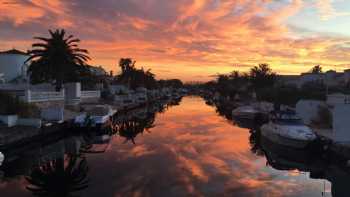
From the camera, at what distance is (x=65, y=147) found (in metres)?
26.1

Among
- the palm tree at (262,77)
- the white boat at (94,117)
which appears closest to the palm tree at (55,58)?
the white boat at (94,117)

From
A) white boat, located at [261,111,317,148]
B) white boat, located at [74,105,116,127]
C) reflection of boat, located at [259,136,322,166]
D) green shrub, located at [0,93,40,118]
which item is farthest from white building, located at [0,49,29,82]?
reflection of boat, located at [259,136,322,166]

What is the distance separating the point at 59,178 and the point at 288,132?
618 inches

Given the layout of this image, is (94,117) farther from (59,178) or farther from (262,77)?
(262,77)

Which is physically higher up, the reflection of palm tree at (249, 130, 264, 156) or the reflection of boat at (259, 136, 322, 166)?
the reflection of boat at (259, 136, 322, 166)

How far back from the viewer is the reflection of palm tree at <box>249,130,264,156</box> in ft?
88.6

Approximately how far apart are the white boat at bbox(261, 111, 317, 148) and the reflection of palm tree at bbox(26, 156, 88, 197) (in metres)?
13.5

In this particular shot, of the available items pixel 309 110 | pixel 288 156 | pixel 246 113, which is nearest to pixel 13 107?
pixel 288 156

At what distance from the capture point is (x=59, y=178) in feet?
57.3

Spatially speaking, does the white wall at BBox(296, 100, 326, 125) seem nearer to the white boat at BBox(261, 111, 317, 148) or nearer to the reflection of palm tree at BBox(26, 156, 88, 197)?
the white boat at BBox(261, 111, 317, 148)

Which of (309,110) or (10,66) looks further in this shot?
(10,66)

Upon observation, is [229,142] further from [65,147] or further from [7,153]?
[7,153]

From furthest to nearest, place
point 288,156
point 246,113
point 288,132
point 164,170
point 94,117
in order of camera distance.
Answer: point 246,113
point 94,117
point 288,132
point 288,156
point 164,170

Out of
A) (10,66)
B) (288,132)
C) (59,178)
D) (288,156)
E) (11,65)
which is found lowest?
(288,156)
